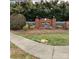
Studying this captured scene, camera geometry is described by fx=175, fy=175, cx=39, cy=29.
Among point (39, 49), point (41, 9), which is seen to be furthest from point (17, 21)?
point (39, 49)

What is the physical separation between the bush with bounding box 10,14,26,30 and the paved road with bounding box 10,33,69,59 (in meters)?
0.11

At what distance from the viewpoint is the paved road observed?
182 centimetres

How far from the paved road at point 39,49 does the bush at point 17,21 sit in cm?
11

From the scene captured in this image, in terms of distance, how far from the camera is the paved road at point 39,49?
182 centimetres

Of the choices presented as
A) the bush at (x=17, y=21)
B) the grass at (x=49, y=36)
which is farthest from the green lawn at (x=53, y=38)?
the bush at (x=17, y=21)

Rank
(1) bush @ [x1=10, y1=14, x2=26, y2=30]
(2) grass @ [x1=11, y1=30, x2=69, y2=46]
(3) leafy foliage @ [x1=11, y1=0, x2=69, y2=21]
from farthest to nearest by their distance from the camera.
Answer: (2) grass @ [x1=11, y1=30, x2=69, y2=46]
(3) leafy foliage @ [x1=11, y1=0, x2=69, y2=21]
(1) bush @ [x1=10, y1=14, x2=26, y2=30]

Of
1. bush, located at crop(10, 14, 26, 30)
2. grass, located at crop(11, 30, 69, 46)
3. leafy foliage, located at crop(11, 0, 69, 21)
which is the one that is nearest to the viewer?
bush, located at crop(10, 14, 26, 30)

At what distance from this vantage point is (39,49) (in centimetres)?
198

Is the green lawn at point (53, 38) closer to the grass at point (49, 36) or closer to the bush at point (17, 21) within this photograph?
the grass at point (49, 36)

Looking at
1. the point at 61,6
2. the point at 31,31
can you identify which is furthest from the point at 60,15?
the point at 31,31

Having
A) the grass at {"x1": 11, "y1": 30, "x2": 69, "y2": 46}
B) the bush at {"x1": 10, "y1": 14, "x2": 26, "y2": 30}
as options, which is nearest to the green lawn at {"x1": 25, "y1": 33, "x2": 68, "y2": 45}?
the grass at {"x1": 11, "y1": 30, "x2": 69, "y2": 46}

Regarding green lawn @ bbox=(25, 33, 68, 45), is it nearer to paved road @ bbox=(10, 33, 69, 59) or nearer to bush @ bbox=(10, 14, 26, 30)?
paved road @ bbox=(10, 33, 69, 59)

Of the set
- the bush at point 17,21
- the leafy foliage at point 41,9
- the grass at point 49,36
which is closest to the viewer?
the bush at point 17,21
